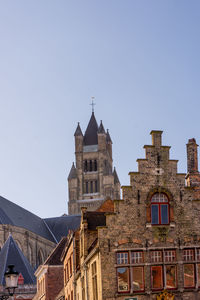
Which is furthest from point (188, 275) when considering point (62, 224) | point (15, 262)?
point (62, 224)

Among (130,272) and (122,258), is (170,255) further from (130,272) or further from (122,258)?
(122,258)

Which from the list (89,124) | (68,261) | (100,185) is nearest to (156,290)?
(68,261)

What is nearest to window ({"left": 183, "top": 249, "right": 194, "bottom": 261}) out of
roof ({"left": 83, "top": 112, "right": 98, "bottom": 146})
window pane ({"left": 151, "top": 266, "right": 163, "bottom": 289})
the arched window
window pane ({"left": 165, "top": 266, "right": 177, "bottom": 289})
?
window pane ({"left": 165, "top": 266, "right": 177, "bottom": 289})

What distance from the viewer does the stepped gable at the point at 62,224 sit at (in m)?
113

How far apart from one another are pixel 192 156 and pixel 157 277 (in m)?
6.57

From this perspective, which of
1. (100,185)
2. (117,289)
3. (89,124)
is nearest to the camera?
→ (117,289)

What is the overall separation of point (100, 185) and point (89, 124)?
51.0 ft

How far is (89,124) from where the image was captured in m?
142

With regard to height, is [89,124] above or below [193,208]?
above

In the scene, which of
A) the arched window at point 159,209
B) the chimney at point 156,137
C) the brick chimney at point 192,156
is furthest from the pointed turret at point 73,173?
the arched window at point 159,209

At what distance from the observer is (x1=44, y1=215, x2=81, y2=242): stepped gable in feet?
371

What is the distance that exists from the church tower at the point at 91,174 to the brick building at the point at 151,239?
102 meters

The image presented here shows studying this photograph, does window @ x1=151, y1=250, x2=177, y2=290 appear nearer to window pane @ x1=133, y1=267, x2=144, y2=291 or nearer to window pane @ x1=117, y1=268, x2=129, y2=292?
window pane @ x1=133, y1=267, x2=144, y2=291

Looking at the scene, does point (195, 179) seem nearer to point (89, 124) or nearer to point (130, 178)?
point (130, 178)
